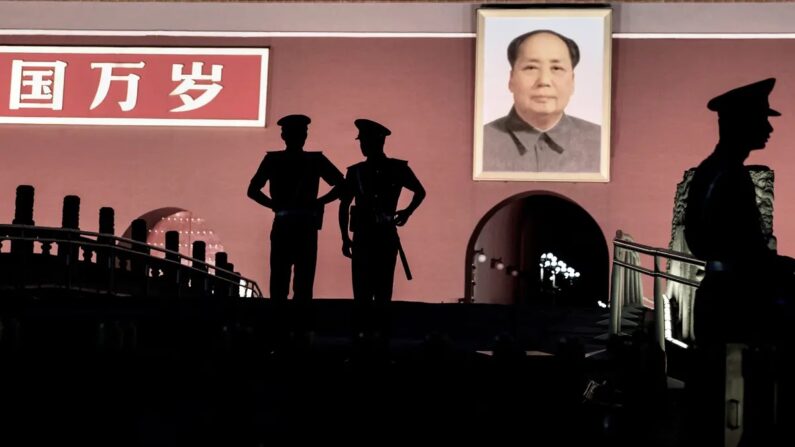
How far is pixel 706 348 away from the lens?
4.28 m

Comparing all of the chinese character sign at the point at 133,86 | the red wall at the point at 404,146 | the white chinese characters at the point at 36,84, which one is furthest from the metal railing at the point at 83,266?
the white chinese characters at the point at 36,84

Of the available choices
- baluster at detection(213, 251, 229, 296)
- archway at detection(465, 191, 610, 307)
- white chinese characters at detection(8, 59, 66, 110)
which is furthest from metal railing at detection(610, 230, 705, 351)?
archway at detection(465, 191, 610, 307)

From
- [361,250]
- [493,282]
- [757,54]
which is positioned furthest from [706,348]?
[493,282]

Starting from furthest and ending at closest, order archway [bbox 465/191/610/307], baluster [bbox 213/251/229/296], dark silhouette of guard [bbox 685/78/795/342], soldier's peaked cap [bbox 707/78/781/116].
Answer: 1. archway [bbox 465/191/610/307]
2. baluster [bbox 213/251/229/296]
3. soldier's peaked cap [bbox 707/78/781/116]
4. dark silhouette of guard [bbox 685/78/795/342]

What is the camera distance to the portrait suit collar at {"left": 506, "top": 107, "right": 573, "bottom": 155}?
1524cm

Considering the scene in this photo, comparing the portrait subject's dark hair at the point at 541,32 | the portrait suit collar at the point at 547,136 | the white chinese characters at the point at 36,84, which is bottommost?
the portrait suit collar at the point at 547,136

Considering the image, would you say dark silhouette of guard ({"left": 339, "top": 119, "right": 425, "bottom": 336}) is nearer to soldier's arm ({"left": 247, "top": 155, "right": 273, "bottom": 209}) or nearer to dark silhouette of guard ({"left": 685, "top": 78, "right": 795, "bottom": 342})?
soldier's arm ({"left": 247, "top": 155, "right": 273, "bottom": 209})

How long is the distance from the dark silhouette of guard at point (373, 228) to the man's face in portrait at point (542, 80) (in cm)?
762

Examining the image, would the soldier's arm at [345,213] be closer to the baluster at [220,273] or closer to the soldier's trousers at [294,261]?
the soldier's trousers at [294,261]

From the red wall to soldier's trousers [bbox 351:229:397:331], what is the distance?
757 centimetres

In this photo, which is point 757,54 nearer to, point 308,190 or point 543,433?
point 308,190

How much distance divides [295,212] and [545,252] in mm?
20152

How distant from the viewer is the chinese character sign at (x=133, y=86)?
51.5ft

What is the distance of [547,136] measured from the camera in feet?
50.0
